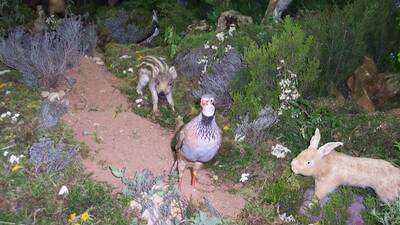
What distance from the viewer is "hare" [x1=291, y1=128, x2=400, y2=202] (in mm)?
4582

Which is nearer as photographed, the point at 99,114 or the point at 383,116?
the point at 383,116

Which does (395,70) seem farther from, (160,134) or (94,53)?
(94,53)

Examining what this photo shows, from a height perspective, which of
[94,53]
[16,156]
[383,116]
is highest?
[383,116]

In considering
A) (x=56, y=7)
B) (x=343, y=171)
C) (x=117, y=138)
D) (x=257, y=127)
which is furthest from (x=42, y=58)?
(x=343, y=171)

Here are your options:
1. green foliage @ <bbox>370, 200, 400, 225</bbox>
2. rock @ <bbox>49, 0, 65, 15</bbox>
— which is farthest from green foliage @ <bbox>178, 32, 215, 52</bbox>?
green foliage @ <bbox>370, 200, 400, 225</bbox>

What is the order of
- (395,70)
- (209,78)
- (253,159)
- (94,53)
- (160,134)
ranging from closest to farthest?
(253,159) < (160,134) < (209,78) < (395,70) < (94,53)

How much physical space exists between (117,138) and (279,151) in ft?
6.03

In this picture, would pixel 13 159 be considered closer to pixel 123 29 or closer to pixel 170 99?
pixel 170 99

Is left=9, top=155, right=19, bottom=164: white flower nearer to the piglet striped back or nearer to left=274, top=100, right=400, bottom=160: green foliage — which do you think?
the piglet striped back

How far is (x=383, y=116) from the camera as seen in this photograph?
561 cm

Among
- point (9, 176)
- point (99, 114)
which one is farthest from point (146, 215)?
point (99, 114)

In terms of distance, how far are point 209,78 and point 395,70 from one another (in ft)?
8.55

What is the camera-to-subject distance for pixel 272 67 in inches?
238

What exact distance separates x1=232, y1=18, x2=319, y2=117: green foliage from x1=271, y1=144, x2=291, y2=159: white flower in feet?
1.71
